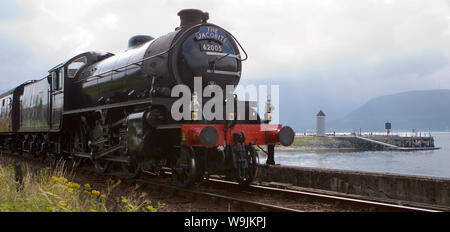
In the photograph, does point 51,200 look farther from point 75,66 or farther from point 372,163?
point 372,163

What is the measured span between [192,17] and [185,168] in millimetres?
3501

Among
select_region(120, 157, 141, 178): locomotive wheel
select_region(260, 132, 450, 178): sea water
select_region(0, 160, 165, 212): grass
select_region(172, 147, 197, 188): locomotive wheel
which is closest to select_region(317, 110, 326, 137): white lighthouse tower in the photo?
select_region(260, 132, 450, 178): sea water

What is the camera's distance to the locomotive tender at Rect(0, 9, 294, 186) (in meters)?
7.40

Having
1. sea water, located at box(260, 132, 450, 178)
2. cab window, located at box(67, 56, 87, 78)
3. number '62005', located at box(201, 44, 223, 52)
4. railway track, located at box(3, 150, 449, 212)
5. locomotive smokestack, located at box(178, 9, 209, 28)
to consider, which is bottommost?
sea water, located at box(260, 132, 450, 178)

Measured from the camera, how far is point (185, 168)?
7.34 meters

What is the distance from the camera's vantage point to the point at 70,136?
39.3 ft

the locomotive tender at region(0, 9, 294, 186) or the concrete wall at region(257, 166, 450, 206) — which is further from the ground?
the locomotive tender at region(0, 9, 294, 186)

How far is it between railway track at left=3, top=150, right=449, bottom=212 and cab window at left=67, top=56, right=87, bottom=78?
469 centimetres

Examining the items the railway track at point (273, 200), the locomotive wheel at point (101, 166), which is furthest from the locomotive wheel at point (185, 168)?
the locomotive wheel at point (101, 166)

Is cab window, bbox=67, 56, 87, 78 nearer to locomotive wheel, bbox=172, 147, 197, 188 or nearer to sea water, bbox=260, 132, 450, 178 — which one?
locomotive wheel, bbox=172, 147, 197, 188

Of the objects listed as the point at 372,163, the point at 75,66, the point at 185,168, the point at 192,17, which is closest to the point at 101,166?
the point at 75,66

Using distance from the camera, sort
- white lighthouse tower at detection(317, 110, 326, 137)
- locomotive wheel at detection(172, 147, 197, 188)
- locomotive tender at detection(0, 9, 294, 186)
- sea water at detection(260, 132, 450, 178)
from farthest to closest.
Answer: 1. white lighthouse tower at detection(317, 110, 326, 137)
2. sea water at detection(260, 132, 450, 178)
3. locomotive tender at detection(0, 9, 294, 186)
4. locomotive wheel at detection(172, 147, 197, 188)
